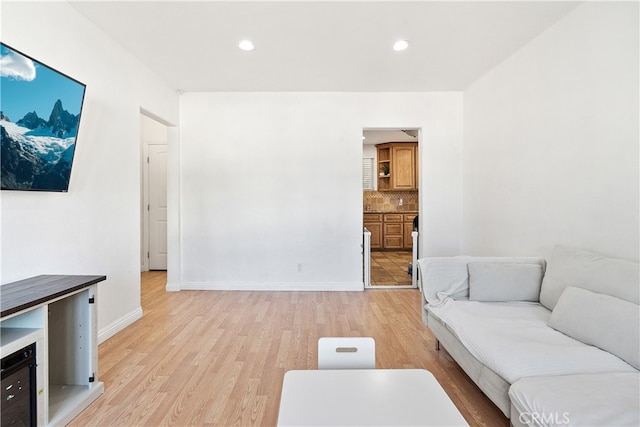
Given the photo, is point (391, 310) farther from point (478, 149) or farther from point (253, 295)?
point (478, 149)

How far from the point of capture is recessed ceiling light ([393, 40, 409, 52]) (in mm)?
2830

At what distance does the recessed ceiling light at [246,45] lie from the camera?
9.32ft

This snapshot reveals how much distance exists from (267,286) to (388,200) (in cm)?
461

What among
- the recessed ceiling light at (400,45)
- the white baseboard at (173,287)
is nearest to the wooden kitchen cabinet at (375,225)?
the white baseboard at (173,287)

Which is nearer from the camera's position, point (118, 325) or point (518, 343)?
point (518, 343)

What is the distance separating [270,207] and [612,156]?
341 centimetres

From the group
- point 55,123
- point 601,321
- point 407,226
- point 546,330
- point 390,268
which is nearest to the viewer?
point 601,321

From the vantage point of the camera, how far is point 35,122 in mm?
1802

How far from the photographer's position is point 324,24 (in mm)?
2549

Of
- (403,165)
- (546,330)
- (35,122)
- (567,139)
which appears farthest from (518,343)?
(403,165)

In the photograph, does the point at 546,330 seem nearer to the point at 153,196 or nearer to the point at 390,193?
the point at 153,196

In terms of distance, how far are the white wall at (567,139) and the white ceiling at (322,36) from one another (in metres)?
0.31

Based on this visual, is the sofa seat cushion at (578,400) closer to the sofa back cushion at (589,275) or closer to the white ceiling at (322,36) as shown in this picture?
the sofa back cushion at (589,275)

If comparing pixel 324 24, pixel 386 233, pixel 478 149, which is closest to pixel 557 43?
pixel 478 149
